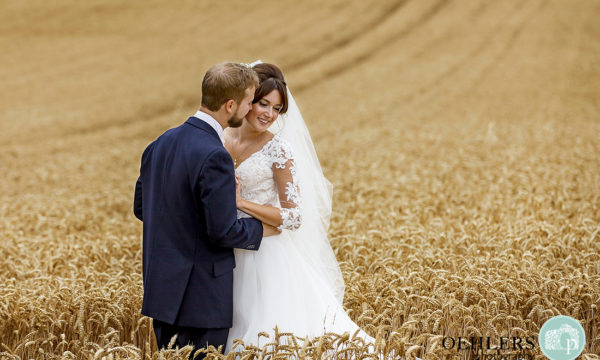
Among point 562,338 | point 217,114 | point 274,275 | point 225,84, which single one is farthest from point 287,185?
point 562,338

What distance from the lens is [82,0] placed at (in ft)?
110

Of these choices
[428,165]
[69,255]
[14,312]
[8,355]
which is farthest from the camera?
[428,165]

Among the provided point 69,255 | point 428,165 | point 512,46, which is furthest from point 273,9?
point 69,255

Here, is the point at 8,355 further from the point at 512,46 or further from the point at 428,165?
the point at 512,46

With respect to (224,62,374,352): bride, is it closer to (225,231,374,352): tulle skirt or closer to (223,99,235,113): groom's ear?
(225,231,374,352): tulle skirt

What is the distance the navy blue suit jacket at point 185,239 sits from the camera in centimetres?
325

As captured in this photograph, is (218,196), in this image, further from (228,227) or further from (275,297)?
(275,297)

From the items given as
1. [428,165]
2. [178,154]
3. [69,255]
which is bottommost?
[69,255]

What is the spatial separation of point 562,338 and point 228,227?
247 centimetres

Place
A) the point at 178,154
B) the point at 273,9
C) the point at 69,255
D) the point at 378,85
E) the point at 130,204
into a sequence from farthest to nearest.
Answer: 1. the point at 273,9
2. the point at 378,85
3. the point at 130,204
4. the point at 69,255
5. the point at 178,154

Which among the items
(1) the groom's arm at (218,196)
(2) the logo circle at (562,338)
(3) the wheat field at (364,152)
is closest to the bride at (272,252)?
(3) the wheat field at (364,152)

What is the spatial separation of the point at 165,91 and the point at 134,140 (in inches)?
204

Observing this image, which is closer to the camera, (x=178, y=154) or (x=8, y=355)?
(x=178, y=154)

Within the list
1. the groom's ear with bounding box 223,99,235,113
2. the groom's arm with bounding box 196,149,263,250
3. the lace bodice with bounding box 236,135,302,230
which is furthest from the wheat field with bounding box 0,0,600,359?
the groom's ear with bounding box 223,99,235,113
